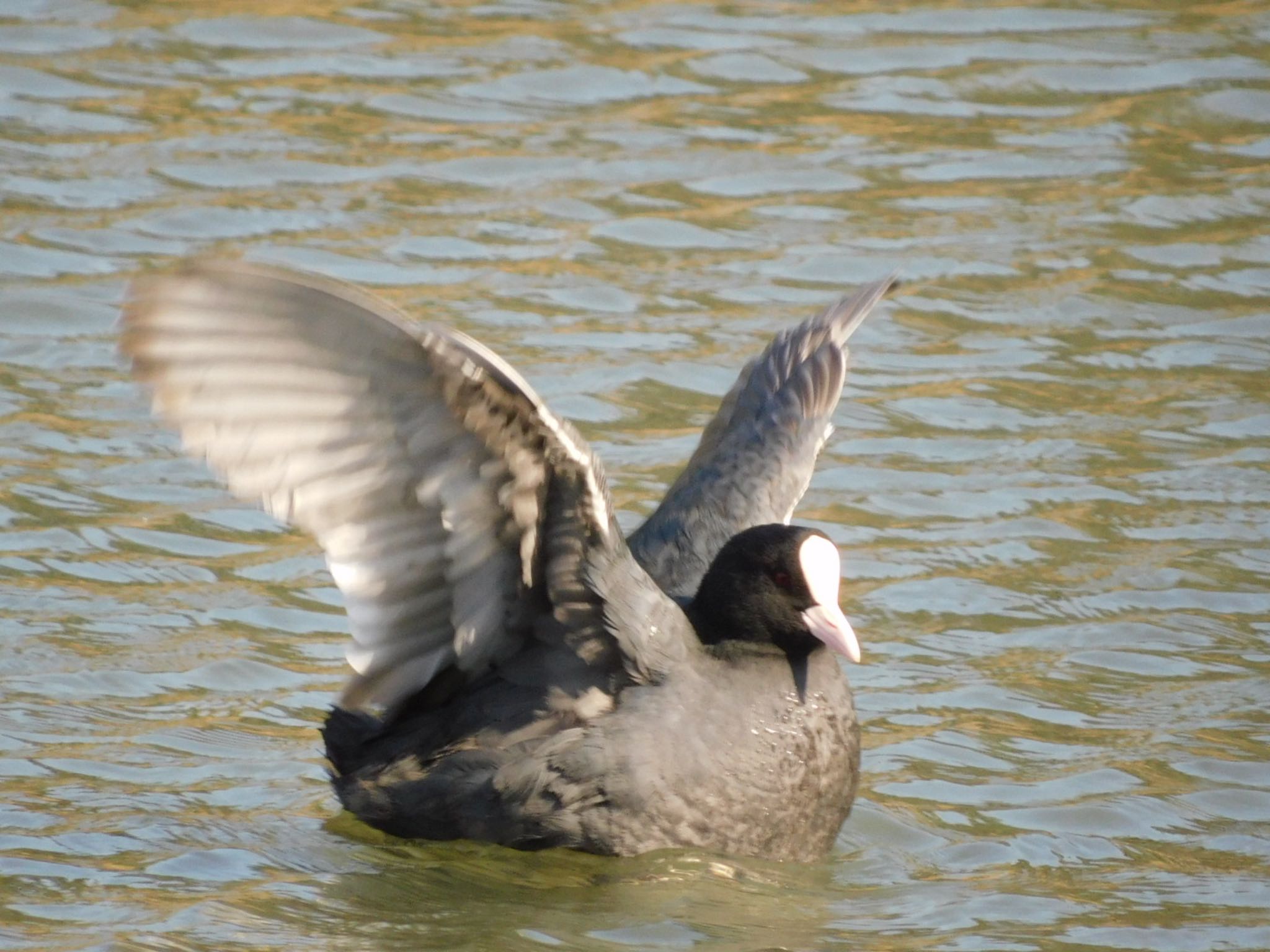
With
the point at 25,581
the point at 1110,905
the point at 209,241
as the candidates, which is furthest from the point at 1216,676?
the point at 209,241

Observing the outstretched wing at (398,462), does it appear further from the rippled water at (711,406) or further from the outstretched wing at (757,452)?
the outstretched wing at (757,452)

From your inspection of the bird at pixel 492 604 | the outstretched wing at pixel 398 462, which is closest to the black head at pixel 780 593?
the bird at pixel 492 604

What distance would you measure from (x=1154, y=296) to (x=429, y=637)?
406 centimetres

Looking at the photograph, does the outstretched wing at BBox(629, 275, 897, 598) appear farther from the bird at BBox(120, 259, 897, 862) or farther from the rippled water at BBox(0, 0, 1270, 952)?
the rippled water at BBox(0, 0, 1270, 952)

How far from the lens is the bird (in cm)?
393

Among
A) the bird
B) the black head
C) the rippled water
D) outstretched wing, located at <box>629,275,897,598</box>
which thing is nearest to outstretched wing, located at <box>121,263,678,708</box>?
the bird

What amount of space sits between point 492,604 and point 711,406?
2693mm

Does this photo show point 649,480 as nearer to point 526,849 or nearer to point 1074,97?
point 526,849

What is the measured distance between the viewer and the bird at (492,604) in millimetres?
3930

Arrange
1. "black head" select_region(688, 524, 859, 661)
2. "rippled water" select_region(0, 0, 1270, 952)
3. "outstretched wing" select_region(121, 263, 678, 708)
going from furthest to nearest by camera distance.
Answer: "black head" select_region(688, 524, 859, 661) < "rippled water" select_region(0, 0, 1270, 952) < "outstretched wing" select_region(121, 263, 678, 708)

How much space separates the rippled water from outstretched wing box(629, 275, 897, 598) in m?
0.62

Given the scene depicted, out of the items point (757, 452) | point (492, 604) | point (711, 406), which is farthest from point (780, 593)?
point (711, 406)

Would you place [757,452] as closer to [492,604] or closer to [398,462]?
[492,604]

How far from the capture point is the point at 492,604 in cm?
438
